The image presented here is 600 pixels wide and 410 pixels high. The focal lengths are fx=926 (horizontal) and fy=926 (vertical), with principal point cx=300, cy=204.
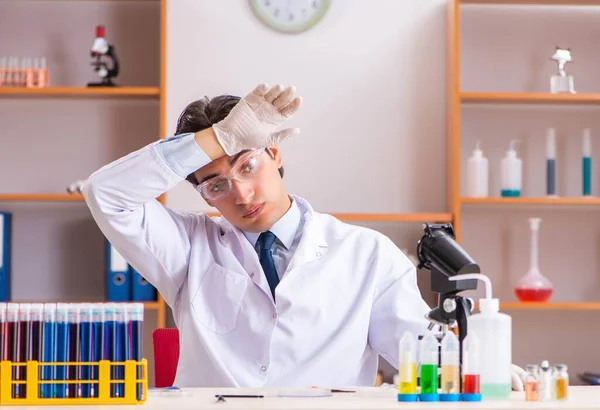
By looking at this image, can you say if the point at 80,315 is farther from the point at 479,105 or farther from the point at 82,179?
the point at 479,105

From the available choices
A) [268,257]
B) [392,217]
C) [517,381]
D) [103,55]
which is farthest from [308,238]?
[103,55]

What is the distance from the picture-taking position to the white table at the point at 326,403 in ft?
4.06

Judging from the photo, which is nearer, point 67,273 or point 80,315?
point 80,315

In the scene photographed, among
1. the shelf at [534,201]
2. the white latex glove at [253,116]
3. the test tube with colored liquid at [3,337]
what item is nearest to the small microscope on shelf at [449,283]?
the white latex glove at [253,116]

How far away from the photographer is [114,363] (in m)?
1.32

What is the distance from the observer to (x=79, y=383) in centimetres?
130

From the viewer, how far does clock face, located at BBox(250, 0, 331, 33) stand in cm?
363

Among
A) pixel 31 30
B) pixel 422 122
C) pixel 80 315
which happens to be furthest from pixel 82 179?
pixel 80 315

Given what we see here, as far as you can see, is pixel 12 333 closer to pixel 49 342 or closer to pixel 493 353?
pixel 49 342

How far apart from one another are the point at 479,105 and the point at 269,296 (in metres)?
1.97

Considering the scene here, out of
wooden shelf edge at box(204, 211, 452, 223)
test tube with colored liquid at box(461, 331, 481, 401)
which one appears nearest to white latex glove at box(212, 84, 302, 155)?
test tube with colored liquid at box(461, 331, 481, 401)

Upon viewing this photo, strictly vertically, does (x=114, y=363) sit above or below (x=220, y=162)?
below

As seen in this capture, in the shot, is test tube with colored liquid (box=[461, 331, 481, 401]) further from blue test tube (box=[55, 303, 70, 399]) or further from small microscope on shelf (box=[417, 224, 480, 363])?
blue test tube (box=[55, 303, 70, 399])

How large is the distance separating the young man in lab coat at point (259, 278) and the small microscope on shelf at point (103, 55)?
1.51 m
